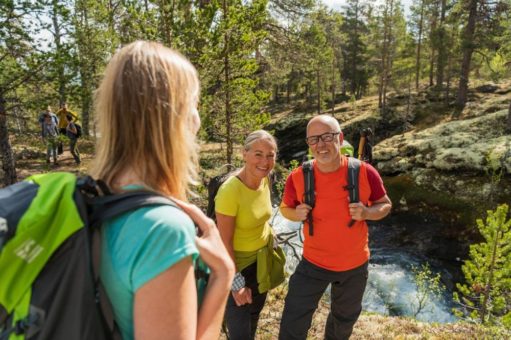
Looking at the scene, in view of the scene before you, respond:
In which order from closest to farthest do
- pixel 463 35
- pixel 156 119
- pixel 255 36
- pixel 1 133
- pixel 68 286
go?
pixel 68 286 < pixel 156 119 < pixel 255 36 < pixel 1 133 < pixel 463 35

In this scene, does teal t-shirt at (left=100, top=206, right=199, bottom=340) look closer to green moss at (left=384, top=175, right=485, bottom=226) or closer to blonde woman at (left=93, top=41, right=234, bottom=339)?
blonde woman at (left=93, top=41, right=234, bottom=339)

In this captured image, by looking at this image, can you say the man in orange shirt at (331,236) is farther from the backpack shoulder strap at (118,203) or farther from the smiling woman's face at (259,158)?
the backpack shoulder strap at (118,203)

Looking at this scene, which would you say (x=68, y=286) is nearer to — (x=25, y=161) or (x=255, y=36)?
(x=255, y=36)

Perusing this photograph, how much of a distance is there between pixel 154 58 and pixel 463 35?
93.8ft

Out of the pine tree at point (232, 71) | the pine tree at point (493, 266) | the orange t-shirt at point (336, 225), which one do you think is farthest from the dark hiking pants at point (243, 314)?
the pine tree at point (232, 71)

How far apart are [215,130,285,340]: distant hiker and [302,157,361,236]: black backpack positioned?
0.38 metres

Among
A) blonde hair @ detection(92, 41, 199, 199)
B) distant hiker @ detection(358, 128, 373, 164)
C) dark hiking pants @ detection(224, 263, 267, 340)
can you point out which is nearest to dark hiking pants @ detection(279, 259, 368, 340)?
dark hiking pants @ detection(224, 263, 267, 340)

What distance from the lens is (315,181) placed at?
3.43 meters

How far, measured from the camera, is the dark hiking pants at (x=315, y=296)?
3.35m

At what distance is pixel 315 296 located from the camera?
11.2 ft

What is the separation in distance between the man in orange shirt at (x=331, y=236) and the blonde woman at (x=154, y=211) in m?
2.15

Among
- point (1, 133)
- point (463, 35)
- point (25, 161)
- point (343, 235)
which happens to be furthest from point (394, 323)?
point (463, 35)

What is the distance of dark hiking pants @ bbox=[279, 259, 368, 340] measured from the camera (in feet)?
11.0

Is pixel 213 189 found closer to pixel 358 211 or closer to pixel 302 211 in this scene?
pixel 302 211
